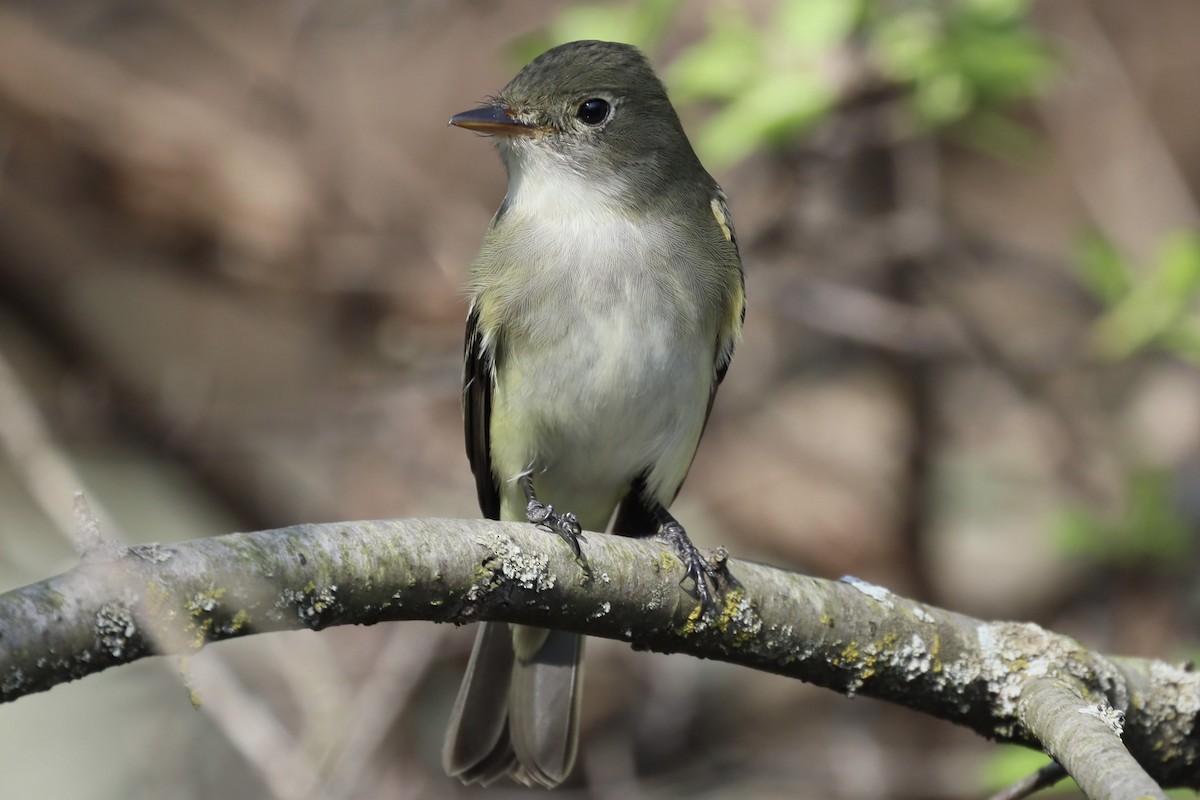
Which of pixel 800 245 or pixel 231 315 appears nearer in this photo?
pixel 800 245

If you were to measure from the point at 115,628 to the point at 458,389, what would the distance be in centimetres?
434

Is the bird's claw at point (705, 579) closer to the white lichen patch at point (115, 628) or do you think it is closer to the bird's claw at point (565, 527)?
the bird's claw at point (565, 527)

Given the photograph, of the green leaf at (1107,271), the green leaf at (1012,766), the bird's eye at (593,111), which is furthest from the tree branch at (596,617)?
the green leaf at (1107,271)

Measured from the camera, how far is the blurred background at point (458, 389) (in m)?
5.92

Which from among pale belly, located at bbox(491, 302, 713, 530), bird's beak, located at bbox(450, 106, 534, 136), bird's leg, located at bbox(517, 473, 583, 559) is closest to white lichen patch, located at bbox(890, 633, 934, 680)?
bird's leg, located at bbox(517, 473, 583, 559)

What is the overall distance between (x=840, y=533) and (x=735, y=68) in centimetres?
279

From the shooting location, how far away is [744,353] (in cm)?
687

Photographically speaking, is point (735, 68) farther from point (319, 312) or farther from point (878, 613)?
point (319, 312)

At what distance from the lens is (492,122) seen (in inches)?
157

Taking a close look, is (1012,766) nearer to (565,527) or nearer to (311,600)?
(565,527)

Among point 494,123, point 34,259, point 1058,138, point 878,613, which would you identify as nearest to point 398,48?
point 34,259

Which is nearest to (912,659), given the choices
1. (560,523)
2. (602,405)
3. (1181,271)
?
(560,523)

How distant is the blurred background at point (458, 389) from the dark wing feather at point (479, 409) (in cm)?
131

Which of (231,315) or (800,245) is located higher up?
(231,315)
